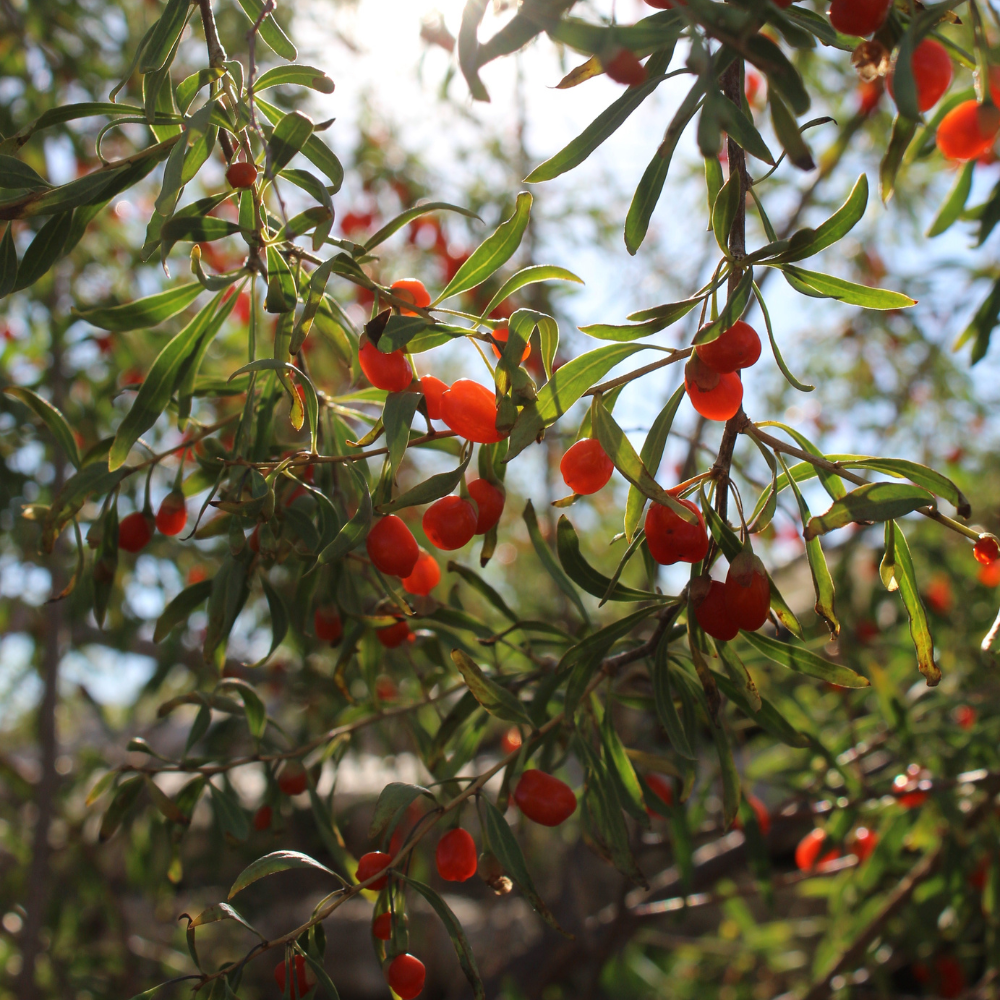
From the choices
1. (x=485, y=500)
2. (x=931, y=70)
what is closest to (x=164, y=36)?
(x=485, y=500)

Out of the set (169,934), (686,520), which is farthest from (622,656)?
(169,934)

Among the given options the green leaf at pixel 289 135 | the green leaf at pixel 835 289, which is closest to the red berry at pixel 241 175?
the green leaf at pixel 289 135

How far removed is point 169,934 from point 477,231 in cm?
394

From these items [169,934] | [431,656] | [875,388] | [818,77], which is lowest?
[169,934]

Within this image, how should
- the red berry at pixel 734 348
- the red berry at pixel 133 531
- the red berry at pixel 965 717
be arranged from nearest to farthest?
the red berry at pixel 734 348
the red berry at pixel 133 531
the red berry at pixel 965 717

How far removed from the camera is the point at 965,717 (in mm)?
2141

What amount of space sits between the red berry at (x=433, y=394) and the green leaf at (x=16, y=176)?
0.53 m

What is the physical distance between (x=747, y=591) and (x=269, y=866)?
624 millimetres

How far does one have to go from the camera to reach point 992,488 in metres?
3.85

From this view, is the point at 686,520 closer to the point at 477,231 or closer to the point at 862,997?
the point at 862,997

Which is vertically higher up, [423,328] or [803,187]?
[803,187]

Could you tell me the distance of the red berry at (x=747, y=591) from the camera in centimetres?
86

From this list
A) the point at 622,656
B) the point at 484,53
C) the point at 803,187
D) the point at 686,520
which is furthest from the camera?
the point at 803,187

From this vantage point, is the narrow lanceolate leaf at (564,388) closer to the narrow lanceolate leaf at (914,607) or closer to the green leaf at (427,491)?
the green leaf at (427,491)
